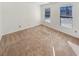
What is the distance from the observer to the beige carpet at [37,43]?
1.91m

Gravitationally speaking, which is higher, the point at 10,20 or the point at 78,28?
the point at 10,20

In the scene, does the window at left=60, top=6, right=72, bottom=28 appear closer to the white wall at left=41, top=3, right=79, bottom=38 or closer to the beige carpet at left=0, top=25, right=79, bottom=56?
the white wall at left=41, top=3, right=79, bottom=38

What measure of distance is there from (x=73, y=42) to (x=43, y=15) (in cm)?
52

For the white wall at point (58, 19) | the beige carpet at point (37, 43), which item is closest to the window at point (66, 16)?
the white wall at point (58, 19)

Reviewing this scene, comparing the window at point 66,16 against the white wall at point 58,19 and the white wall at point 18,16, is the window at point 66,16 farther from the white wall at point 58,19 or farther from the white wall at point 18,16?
the white wall at point 18,16

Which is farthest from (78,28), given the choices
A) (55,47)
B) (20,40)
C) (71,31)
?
(20,40)

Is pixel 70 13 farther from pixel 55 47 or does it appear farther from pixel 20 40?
pixel 20 40

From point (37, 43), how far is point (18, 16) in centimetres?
43

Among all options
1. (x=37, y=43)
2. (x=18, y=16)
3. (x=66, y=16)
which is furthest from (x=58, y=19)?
(x=18, y=16)

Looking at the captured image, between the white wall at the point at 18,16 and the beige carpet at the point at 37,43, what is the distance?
0.08m

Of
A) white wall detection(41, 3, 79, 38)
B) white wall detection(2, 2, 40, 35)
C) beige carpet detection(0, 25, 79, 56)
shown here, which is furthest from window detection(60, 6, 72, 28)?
white wall detection(2, 2, 40, 35)

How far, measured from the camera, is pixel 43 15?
1.98 m

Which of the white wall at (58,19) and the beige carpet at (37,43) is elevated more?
the white wall at (58,19)

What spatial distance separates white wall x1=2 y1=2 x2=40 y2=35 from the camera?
1910 mm
